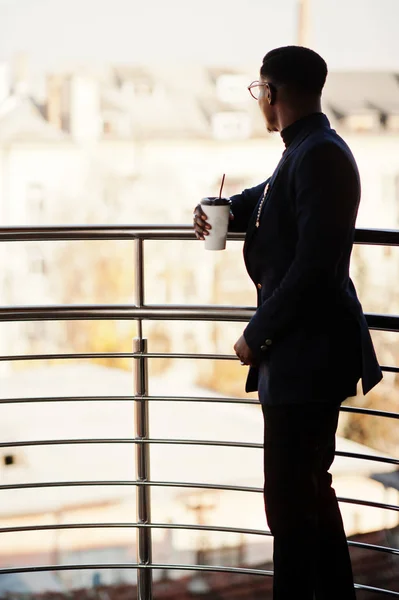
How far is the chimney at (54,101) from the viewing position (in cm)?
3089

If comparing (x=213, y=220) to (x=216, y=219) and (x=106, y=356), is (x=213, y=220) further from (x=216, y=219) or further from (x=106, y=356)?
(x=106, y=356)

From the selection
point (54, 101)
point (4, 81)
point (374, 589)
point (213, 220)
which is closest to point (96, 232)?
point (213, 220)

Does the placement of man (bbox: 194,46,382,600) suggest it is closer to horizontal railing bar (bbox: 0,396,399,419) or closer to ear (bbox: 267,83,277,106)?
ear (bbox: 267,83,277,106)

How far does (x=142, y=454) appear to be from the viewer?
1981 mm

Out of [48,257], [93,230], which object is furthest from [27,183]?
[93,230]

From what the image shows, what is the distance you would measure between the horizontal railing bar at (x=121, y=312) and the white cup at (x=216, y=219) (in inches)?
6.8

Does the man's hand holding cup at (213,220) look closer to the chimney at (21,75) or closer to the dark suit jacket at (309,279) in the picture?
the dark suit jacket at (309,279)

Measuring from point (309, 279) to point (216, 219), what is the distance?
0.34 m

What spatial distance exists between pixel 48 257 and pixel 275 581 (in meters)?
30.9

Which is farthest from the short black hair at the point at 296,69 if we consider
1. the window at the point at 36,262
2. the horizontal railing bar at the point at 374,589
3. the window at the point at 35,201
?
the window at the point at 35,201

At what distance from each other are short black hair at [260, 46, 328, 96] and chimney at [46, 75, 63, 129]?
1196 inches

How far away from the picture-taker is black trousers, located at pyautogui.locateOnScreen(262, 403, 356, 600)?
1527 millimetres

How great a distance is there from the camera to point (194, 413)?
27.3 metres

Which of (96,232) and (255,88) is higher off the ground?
(255,88)
